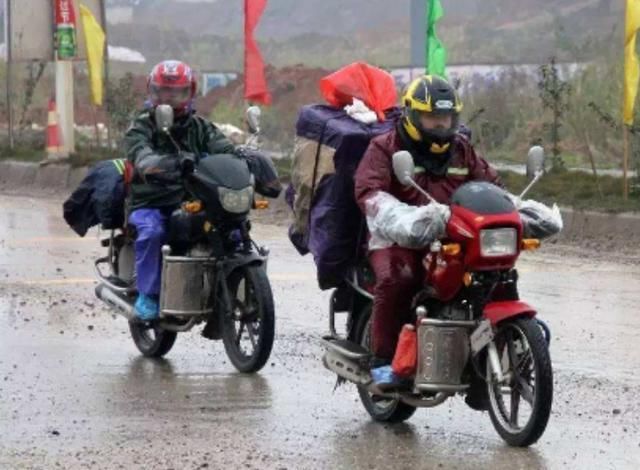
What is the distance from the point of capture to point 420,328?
8258 millimetres

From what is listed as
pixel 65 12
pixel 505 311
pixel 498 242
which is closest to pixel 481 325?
pixel 505 311

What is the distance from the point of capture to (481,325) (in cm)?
815

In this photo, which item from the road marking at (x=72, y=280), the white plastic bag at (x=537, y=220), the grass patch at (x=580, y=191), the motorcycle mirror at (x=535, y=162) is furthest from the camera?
the grass patch at (x=580, y=191)

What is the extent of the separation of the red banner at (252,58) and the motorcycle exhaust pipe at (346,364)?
1266cm

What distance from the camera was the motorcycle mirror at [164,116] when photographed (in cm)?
1018

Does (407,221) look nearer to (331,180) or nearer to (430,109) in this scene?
(430,109)

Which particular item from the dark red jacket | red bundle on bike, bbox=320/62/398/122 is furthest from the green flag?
the dark red jacket

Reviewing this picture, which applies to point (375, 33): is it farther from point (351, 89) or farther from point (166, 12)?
point (351, 89)

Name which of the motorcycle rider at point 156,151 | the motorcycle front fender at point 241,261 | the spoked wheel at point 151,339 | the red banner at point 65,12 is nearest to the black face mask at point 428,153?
the motorcycle front fender at point 241,261

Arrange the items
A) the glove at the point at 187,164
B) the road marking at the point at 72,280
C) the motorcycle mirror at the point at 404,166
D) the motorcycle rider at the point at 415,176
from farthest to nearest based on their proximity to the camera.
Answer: the road marking at the point at 72,280, the glove at the point at 187,164, the motorcycle rider at the point at 415,176, the motorcycle mirror at the point at 404,166

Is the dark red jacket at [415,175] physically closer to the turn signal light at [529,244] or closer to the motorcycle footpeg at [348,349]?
the turn signal light at [529,244]

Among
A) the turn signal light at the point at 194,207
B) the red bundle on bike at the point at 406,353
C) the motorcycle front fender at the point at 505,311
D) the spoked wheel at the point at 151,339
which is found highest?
the turn signal light at the point at 194,207

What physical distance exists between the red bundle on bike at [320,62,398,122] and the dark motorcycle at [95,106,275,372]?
123 cm

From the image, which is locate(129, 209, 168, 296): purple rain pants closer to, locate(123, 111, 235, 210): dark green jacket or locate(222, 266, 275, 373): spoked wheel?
locate(123, 111, 235, 210): dark green jacket
